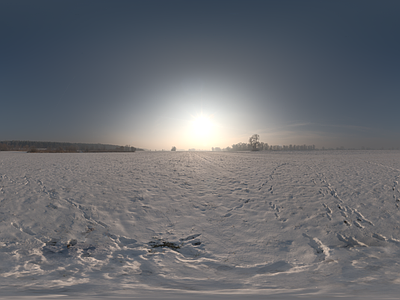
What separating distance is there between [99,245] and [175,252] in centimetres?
268

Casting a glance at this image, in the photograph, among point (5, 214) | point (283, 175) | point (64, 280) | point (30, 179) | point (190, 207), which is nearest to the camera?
point (64, 280)

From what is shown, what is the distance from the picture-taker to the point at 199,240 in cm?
725

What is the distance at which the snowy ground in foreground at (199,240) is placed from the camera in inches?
183

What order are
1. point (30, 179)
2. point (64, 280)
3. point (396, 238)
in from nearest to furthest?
point (64, 280)
point (396, 238)
point (30, 179)

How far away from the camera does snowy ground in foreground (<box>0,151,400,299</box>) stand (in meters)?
4.65

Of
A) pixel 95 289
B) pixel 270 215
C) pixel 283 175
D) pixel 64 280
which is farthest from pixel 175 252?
pixel 283 175

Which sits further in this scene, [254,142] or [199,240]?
[254,142]

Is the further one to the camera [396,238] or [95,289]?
[396,238]

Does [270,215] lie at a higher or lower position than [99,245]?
higher

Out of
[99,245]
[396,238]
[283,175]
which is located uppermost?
[283,175]

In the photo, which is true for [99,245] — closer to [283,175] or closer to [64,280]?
[64,280]

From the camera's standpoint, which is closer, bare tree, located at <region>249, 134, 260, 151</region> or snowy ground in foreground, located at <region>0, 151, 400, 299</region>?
snowy ground in foreground, located at <region>0, 151, 400, 299</region>

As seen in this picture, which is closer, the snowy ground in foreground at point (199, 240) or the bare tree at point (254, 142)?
the snowy ground in foreground at point (199, 240)

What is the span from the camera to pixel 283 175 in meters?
16.3
